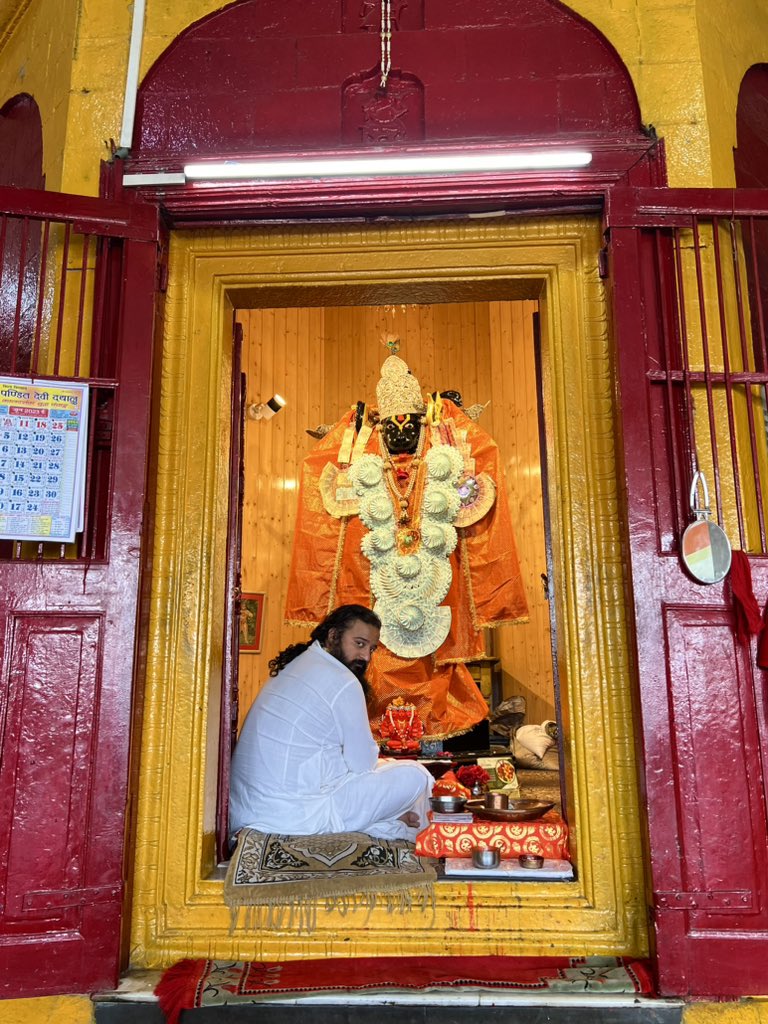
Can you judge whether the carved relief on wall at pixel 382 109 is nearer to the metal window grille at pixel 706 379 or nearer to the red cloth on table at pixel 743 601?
the metal window grille at pixel 706 379

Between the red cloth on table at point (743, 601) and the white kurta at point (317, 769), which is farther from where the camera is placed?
the white kurta at point (317, 769)

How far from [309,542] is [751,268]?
158 inches

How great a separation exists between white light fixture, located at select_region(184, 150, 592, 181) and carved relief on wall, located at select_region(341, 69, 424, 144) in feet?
1.16

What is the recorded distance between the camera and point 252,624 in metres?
8.02

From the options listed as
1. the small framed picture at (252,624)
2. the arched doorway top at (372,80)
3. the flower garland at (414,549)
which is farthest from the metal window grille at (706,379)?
the small framed picture at (252,624)

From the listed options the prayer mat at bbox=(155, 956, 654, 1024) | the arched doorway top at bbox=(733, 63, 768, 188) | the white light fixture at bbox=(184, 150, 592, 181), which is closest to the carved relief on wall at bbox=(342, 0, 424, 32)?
the white light fixture at bbox=(184, 150, 592, 181)

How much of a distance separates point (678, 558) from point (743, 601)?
0.85 feet

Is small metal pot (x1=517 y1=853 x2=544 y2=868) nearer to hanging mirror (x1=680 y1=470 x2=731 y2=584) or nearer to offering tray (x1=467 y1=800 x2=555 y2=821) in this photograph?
offering tray (x1=467 y1=800 x2=555 y2=821)

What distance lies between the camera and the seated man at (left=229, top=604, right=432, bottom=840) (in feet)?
12.5

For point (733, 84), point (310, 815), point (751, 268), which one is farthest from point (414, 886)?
point (733, 84)

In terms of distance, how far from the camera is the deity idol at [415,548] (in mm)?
Result: 6324

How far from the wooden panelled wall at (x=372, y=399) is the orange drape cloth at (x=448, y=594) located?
1486mm

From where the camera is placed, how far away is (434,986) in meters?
2.81

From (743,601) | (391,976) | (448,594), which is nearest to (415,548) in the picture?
(448,594)
